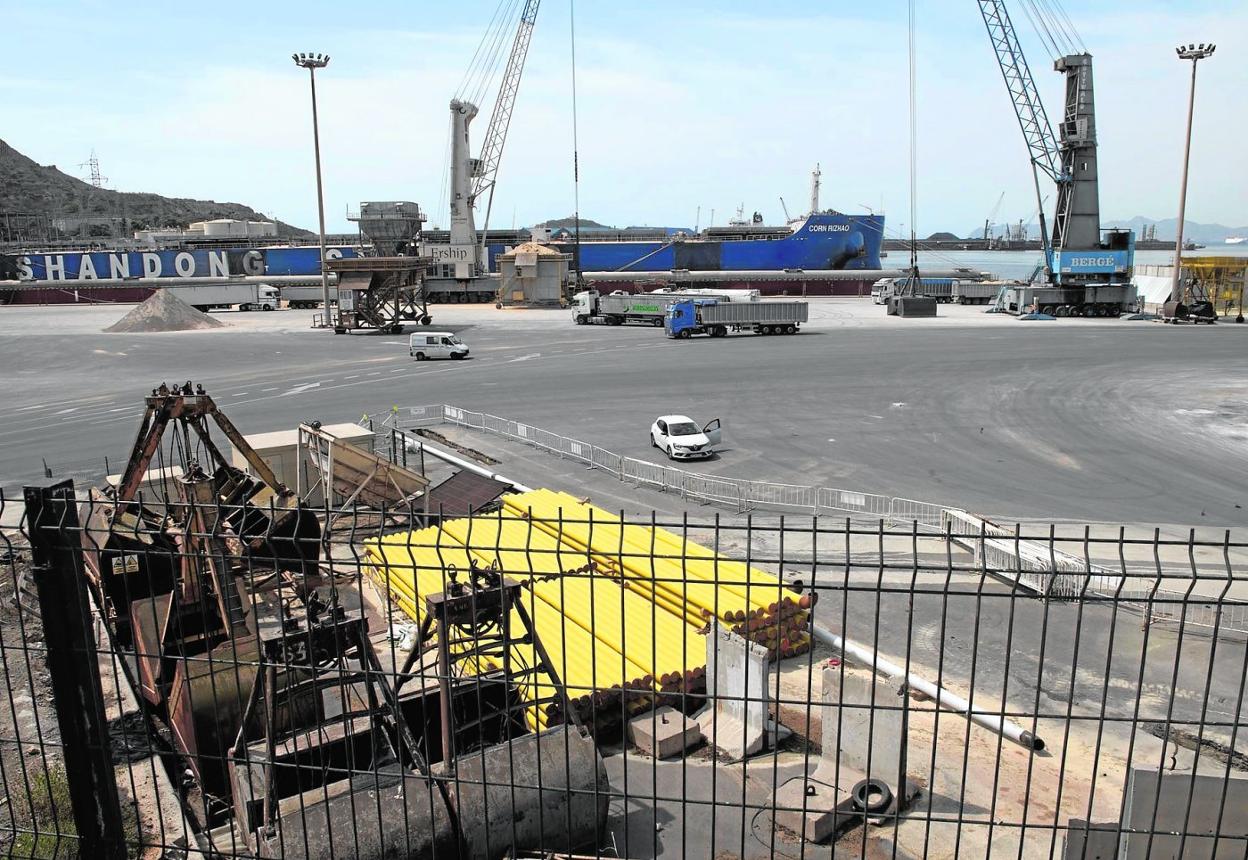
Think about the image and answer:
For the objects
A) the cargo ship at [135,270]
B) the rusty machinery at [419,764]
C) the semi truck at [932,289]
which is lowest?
the rusty machinery at [419,764]

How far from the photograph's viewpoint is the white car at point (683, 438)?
27281 millimetres

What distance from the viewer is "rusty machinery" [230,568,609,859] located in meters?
7.05

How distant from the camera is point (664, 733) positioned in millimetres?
10945

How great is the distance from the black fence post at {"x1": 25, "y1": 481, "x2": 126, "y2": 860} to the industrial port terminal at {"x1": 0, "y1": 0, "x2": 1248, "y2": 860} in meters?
0.03

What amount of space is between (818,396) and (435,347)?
77.2 feet

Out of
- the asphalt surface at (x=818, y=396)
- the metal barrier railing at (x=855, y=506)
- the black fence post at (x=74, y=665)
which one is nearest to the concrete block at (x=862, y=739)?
the metal barrier railing at (x=855, y=506)

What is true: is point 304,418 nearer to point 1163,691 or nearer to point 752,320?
point 1163,691

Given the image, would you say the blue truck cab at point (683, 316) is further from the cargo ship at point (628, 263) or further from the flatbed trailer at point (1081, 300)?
the cargo ship at point (628, 263)

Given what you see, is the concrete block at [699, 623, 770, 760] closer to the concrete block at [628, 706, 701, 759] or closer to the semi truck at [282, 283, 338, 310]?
the concrete block at [628, 706, 701, 759]

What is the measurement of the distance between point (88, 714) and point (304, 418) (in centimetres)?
2926

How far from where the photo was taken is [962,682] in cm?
1349

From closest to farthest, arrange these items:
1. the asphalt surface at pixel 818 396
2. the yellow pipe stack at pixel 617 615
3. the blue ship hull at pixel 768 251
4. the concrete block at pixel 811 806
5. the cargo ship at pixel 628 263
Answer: the concrete block at pixel 811 806 → the yellow pipe stack at pixel 617 615 → the asphalt surface at pixel 818 396 → the cargo ship at pixel 628 263 → the blue ship hull at pixel 768 251

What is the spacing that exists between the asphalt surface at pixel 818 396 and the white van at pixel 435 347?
1456 millimetres

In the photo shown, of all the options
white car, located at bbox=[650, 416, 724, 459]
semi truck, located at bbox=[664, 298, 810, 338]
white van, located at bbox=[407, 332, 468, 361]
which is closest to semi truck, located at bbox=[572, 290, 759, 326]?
semi truck, located at bbox=[664, 298, 810, 338]
